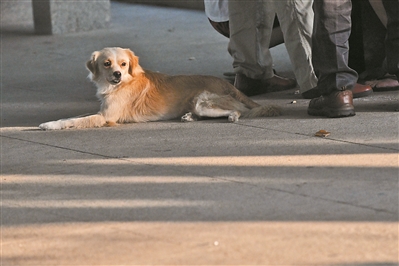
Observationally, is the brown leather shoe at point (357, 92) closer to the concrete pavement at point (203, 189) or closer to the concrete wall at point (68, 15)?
the concrete pavement at point (203, 189)

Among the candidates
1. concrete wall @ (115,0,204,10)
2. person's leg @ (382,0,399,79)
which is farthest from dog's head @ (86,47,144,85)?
concrete wall @ (115,0,204,10)

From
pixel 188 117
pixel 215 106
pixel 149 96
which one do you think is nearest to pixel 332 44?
pixel 215 106

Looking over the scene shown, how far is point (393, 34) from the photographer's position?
5.51 m

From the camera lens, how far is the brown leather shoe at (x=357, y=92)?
6074 mm

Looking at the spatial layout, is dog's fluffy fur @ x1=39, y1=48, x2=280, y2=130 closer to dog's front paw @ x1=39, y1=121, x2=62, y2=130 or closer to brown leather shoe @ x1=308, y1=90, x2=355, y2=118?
dog's front paw @ x1=39, y1=121, x2=62, y2=130

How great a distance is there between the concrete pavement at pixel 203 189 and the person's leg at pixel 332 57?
15cm

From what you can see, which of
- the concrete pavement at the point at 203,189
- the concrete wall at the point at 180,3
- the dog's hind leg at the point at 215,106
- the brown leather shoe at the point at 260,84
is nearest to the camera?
the concrete pavement at the point at 203,189

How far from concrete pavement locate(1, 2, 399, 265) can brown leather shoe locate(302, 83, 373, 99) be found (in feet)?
0.21

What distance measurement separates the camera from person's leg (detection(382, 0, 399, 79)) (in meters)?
5.46

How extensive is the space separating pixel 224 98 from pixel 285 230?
2.50m

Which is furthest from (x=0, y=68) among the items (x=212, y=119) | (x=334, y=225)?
(x=334, y=225)

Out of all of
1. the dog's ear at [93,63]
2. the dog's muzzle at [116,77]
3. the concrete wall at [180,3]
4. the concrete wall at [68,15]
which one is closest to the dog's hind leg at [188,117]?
the dog's muzzle at [116,77]

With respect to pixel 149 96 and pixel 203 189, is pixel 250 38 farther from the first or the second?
pixel 203 189

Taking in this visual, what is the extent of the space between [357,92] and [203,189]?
2464mm
